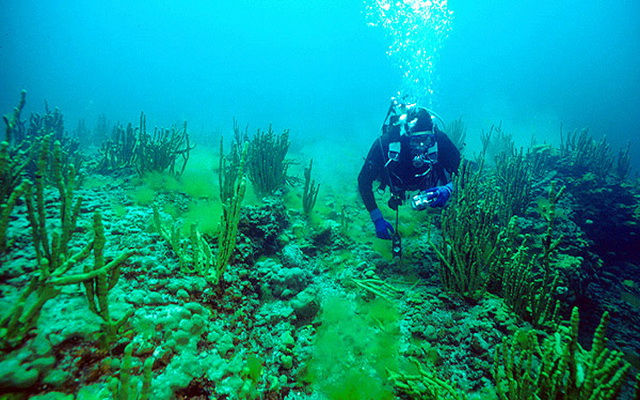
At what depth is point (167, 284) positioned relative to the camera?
204cm

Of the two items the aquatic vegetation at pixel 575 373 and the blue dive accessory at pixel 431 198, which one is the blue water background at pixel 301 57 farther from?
the aquatic vegetation at pixel 575 373

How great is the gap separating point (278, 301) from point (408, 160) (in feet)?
9.17

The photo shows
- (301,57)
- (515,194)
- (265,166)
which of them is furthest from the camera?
(301,57)

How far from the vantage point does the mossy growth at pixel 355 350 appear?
183 centimetres

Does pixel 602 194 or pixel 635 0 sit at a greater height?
pixel 635 0

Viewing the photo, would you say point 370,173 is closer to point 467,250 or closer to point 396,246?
point 396,246

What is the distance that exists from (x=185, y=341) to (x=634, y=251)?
6.78 meters

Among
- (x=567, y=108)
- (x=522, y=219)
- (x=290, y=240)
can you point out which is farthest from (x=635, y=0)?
(x=290, y=240)

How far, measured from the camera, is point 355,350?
2115 millimetres

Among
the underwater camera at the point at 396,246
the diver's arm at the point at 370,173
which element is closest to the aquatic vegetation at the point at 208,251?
the underwater camera at the point at 396,246

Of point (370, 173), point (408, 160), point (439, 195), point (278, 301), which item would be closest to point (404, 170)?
point (408, 160)

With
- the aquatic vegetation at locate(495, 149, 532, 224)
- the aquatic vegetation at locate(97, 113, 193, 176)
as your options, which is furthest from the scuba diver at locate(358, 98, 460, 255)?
the aquatic vegetation at locate(97, 113, 193, 176)

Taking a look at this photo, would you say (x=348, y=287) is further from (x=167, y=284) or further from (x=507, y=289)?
(x=167, y=284)

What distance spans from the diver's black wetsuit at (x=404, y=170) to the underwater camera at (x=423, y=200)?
25.0 inches
